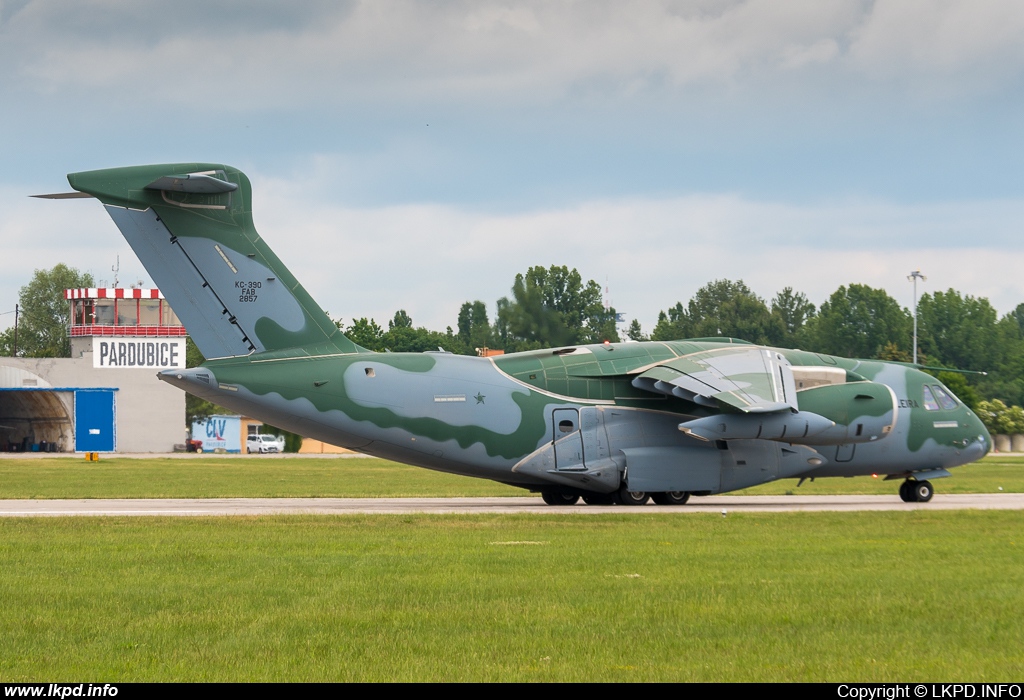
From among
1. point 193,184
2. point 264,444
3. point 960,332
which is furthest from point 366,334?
point 193,184

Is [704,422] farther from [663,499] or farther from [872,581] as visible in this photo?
[872,581]

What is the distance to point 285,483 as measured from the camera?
133ft

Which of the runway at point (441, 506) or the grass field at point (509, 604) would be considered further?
the runway at point (441, 506)

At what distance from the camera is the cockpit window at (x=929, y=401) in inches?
1184

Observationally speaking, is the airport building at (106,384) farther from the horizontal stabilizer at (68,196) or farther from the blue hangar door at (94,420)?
the horizontal stabilizer at (68,196)

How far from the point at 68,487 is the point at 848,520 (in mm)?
26494

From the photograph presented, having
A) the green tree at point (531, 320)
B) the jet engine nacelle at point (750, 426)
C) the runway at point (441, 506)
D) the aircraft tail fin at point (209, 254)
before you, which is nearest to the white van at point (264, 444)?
the green tree at point (531, 320)

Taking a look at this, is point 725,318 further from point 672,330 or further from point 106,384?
point 106,384

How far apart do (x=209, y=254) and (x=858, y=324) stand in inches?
2288

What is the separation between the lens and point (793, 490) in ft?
123

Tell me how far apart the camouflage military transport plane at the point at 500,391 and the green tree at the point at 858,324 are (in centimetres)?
4268

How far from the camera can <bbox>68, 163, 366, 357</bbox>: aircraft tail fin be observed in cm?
2448

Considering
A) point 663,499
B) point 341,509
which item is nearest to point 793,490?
point 663,499

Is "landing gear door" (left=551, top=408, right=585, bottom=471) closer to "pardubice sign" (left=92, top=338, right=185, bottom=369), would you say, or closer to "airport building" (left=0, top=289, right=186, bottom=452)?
"airport building" (left=0, top=289, right=186, bottom=452)
